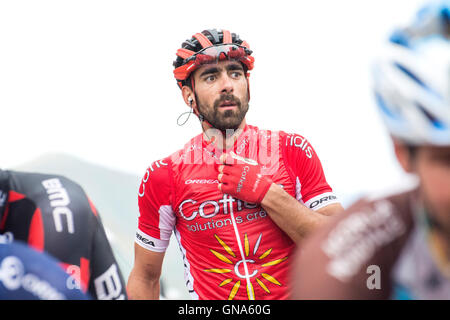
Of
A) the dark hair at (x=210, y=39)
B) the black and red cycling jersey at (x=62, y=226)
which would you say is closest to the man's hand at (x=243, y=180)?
the dark hair at (x=210, y=39)

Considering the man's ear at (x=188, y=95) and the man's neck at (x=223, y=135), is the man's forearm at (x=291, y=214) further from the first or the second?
the man's ear at (x=188, y=95)

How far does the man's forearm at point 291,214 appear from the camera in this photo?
3.26 meters

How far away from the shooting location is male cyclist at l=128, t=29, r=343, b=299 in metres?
3.35

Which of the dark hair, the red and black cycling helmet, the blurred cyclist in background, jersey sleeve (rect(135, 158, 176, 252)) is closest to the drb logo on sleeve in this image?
the blurred cyclist in background

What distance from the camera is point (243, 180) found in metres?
3.29

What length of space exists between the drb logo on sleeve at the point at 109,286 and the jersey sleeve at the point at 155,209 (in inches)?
59.5

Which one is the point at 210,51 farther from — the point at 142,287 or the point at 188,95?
the point at 142,287

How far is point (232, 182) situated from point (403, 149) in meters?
1.95

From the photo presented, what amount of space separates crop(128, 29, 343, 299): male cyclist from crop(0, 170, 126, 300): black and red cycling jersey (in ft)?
4.38

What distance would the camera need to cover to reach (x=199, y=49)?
147 inches

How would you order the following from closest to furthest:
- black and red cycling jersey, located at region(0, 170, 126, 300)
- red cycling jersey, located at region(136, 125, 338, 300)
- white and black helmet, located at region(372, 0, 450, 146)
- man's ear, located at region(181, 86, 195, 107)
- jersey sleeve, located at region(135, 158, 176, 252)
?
white and black helmet, located at region(372, 0, 450, 146) < black and red cycling jersey, located at region(0, 170, 126, 300) < red cycling jersey, located at region(136, 125, 338, 300) < jersey sleeve, located at region(135, 158, 176, 252) < man's ear, located at region(181, 86, 195, 107)

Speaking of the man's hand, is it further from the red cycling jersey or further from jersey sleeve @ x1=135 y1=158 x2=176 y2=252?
jersey sleeve @ x1=135 y1=158 x2=176 y2=252
